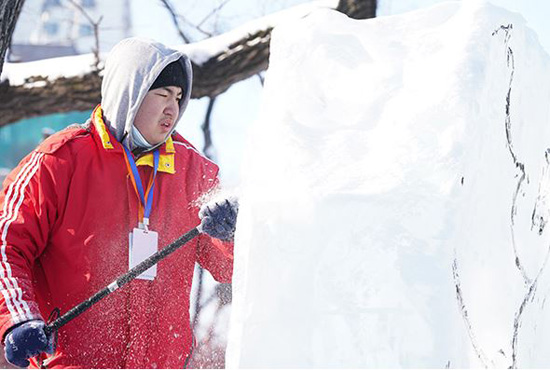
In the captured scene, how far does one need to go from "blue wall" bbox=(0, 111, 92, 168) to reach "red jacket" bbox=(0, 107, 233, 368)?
3939 millimetres

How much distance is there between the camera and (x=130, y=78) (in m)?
2.82

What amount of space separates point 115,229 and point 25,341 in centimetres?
47

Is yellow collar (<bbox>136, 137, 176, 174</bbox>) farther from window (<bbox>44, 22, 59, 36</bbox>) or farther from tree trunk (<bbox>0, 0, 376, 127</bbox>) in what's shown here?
window (<bbox>44, 22, 59, 36</bbox>)

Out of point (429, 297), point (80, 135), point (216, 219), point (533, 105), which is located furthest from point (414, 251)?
point (80, 135)

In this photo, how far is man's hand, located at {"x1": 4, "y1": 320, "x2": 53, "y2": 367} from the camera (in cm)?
228

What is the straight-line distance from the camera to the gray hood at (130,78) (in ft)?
9.00

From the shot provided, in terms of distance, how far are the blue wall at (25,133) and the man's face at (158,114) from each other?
12.4 feet

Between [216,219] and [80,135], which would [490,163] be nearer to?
[216,219]

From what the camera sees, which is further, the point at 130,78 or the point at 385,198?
the point at 130,78

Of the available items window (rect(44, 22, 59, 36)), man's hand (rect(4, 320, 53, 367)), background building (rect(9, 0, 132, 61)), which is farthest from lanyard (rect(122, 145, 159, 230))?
window (rect(44, 22, 59, 36))

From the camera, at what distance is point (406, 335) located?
4.06 feet

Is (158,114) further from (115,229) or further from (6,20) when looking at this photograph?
(6,20)

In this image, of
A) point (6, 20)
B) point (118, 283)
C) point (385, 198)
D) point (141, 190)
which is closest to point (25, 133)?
point (6, 20)

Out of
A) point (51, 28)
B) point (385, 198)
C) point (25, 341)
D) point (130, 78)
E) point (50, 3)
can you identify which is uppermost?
point (385, 198)
